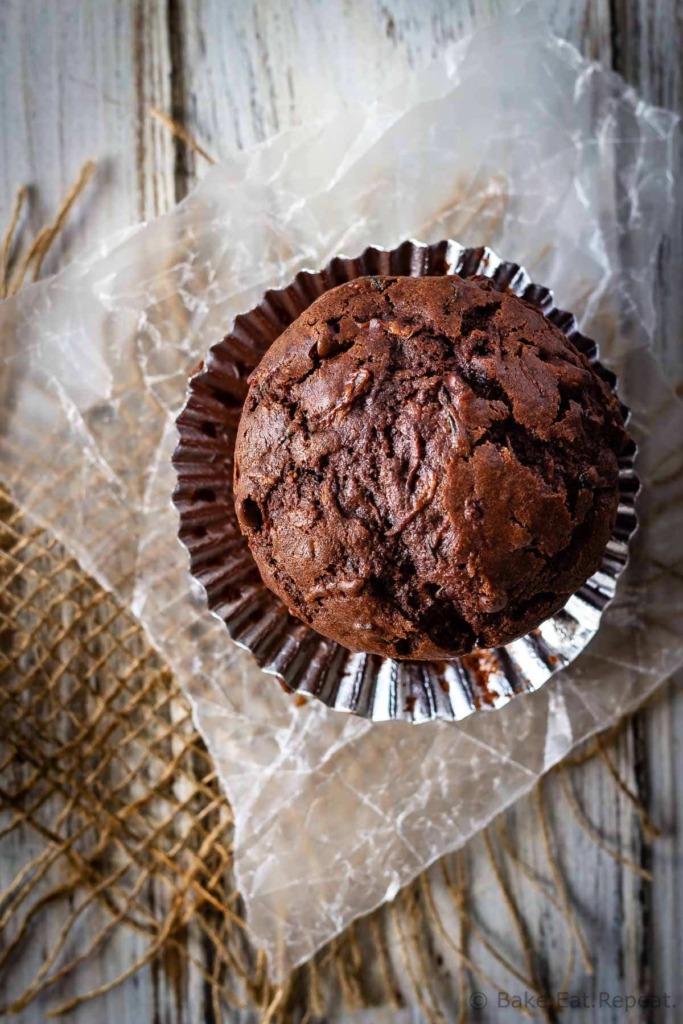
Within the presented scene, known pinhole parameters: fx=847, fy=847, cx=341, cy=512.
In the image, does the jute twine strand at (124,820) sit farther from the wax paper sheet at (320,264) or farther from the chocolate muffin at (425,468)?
the chocolate muffin at (425,468)

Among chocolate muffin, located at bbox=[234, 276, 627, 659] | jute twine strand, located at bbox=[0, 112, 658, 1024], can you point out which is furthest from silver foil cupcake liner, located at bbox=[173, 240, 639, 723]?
jute twine strand, located at bbox=[0, 112, 658, 1024]

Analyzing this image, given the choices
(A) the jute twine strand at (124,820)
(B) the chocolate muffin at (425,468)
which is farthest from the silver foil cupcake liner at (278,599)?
(A) the jute twine strand at (124,820)

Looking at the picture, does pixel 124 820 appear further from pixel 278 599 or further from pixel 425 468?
pixel 425 468

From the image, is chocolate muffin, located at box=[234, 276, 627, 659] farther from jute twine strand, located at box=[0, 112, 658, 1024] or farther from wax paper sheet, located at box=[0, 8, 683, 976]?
jute twine strand, located at box=[0, 112, 658, 1024]

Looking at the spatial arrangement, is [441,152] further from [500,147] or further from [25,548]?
[25,548]

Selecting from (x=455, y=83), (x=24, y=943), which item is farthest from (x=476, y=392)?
(x=24, y=943)

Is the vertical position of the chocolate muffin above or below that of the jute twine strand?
above
